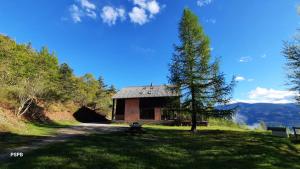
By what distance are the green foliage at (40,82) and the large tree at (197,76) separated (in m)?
→ 18.1

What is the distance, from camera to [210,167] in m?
11.2

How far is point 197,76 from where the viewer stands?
2819cm

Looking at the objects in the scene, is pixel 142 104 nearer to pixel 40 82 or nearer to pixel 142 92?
pixel 142 92

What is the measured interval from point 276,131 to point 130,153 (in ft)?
66.4

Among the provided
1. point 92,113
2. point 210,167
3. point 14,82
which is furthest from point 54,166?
point 92,113

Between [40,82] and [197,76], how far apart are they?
20.0 metres

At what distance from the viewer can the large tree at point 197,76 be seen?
2784 centimetres

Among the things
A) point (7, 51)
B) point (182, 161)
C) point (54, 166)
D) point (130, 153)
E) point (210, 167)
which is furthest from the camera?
point (7, 51)

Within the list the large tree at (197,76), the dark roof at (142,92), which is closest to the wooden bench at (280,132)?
the large tree at (197,76)

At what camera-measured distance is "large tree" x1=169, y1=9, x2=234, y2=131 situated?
27844 millimetres

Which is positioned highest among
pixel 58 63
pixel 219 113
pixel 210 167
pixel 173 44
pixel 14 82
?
pixel 58 63

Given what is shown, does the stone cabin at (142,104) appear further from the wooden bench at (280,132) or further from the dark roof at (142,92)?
the wooden bench at (280,132)

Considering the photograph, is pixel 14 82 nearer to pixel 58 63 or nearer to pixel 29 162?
pixel 29 162

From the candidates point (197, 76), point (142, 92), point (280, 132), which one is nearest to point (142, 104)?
point (142, 92)
